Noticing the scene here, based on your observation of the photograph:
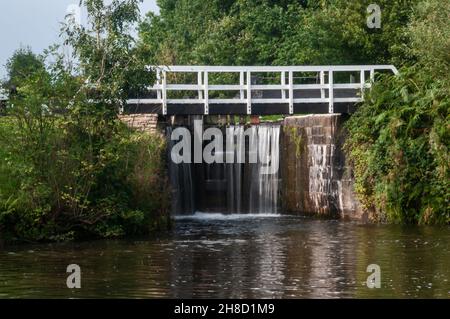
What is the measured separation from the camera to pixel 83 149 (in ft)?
112

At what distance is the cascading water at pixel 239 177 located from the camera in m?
45.9

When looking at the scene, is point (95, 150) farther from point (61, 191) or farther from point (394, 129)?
point (394, 129)

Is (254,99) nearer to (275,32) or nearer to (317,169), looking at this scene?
(317,169)

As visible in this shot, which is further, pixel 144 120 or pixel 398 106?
pixel 144 120

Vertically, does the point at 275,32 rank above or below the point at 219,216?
above

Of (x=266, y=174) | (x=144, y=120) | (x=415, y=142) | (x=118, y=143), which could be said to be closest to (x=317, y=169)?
(x=266, y=174)

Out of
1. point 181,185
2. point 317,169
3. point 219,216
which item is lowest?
point 219,216

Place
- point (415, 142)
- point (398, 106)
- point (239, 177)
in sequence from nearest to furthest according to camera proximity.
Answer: point (415, 142) < point (398, 106) < point (239, 177)

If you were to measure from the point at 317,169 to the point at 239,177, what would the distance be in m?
3.71

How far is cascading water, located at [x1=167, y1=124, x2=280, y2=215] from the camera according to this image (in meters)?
45.9

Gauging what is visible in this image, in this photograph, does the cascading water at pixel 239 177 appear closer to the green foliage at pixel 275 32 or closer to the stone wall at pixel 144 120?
the stone wall at pixel 144 120

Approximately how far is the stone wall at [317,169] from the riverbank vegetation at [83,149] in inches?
313

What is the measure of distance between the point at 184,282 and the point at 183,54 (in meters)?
47.1
